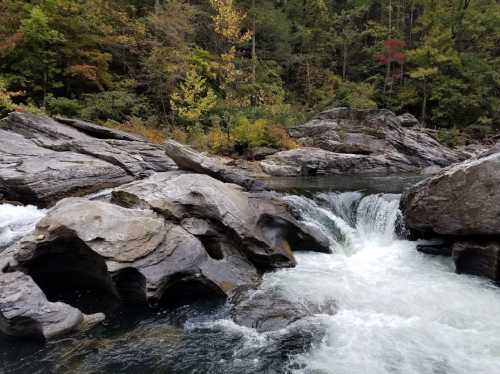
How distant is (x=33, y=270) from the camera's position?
675 centimetres

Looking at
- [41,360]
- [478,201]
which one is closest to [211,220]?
[41,360]

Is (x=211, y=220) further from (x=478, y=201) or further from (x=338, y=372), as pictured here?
(x=478, y=201)

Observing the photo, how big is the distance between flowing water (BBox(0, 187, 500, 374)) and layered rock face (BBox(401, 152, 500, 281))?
1.42 feet

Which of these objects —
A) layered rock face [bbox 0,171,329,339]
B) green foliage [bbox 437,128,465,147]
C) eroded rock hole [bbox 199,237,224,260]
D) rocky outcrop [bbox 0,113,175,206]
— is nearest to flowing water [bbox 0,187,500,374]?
layered rock face [bbox 0,171,329,339]

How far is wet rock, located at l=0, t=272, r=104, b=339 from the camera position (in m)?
5.25

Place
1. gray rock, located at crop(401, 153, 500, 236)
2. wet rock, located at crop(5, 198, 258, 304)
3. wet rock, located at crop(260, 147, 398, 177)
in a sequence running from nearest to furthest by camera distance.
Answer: wet rock, located at crop(5, 198, 258, 304) < gray rock, located at crop(401, 153, 500, 236) < wet rock, located at crop(260, 147, 398, 177)

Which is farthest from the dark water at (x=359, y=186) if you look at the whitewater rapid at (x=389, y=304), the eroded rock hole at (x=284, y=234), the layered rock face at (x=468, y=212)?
the layered rock face at (x=468, y=212)

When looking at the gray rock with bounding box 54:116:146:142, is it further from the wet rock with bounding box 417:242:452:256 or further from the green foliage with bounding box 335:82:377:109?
the green foliage with bounding box 335:82:377:109

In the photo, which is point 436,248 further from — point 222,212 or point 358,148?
point 358,148

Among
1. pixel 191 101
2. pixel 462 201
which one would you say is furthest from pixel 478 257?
pixel 191 101

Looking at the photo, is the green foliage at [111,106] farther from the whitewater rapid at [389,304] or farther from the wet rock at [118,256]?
the whitewater rapid at [389,304]

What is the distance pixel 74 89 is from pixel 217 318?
20642 mm

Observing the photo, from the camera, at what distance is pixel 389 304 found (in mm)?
6516

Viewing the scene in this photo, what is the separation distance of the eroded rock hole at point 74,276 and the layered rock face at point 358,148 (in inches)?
505
